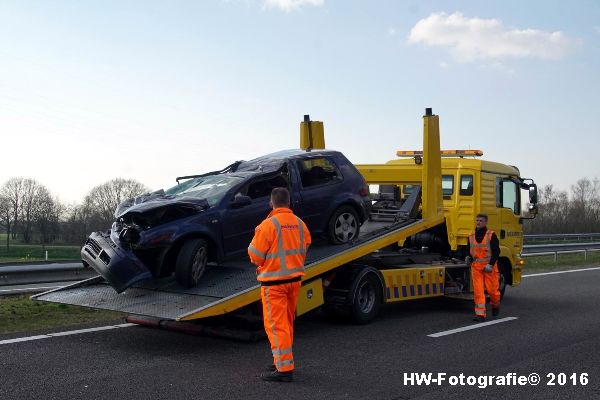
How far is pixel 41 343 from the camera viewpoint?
23.5 ft

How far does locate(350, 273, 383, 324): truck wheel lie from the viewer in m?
8.84

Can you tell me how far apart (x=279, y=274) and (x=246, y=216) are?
2356 mm

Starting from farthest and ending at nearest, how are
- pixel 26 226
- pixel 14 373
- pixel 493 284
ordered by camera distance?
pixel 26 226 < pixel 493 284 < pixel 14 373

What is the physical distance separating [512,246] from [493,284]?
2477 millimetres

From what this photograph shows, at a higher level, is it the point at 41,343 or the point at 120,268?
the point at 120,268

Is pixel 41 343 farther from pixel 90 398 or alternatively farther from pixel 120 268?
pixel 90 398

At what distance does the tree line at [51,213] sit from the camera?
2532 cm

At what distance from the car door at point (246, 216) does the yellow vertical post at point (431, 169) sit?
2965 mm

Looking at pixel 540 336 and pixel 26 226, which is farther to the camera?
pixel 26 226

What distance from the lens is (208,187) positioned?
838 cm

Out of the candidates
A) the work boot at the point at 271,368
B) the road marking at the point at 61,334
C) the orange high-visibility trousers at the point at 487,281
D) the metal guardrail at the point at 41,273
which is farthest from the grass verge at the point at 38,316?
the orange high-visibility trousers at the point at 487,281

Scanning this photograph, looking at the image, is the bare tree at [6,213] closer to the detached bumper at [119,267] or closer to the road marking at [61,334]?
the road marking at [61,334]

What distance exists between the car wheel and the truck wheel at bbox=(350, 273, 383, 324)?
62 cm

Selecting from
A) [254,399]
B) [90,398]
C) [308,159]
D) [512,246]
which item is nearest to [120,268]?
[90,398]
